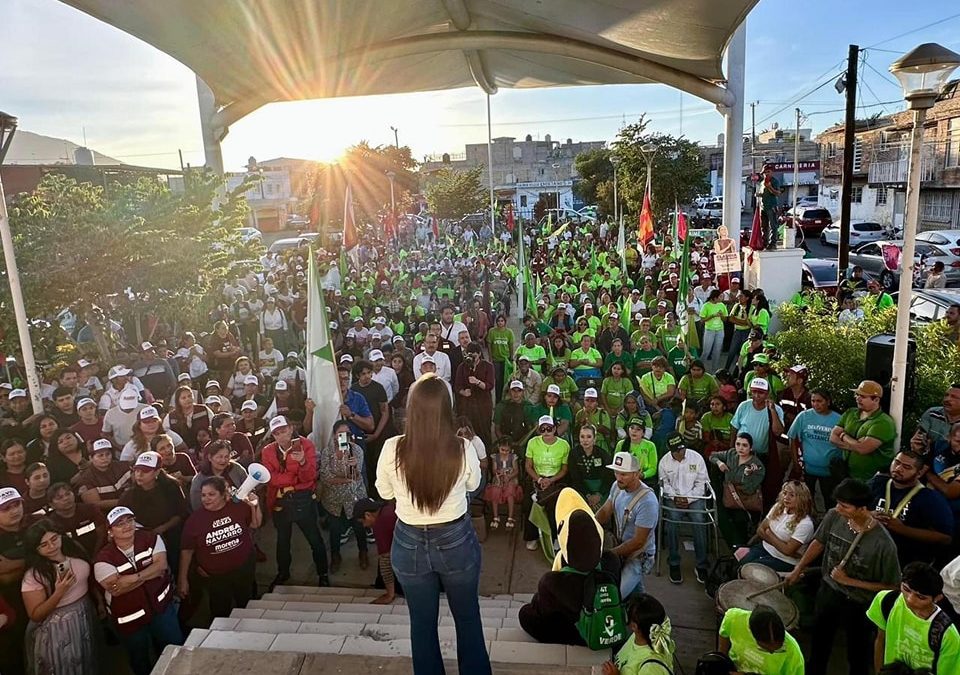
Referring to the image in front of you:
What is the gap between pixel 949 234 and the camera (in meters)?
24.4

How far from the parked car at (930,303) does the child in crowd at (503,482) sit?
26.8 feet

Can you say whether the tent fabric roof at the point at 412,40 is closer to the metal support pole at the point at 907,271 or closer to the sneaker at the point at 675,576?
the metal support pole at the point at 907,271

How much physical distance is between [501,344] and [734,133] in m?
9.20

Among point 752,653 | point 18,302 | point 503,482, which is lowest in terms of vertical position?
point 503,482

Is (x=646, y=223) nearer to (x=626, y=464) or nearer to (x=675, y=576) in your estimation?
(x=675, y=576)

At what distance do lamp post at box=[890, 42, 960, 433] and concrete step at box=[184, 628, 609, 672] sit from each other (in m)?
3.61

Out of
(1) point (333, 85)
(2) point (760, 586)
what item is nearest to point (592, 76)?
(1) point (333, 85)

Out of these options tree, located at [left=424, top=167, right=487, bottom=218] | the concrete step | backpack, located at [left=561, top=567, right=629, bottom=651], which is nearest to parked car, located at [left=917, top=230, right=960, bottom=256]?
backpack, located at [left=561, top=567, right=629, bottom=651]

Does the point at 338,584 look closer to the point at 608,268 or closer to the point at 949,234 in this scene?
the point at 608,268

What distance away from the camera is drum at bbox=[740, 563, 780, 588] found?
464 cm

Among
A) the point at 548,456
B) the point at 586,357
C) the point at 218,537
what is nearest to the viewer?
the point at 218,537

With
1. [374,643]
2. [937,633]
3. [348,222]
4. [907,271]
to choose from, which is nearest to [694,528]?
[937,633]

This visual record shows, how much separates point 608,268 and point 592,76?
6020mm

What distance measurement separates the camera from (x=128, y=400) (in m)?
7.39
